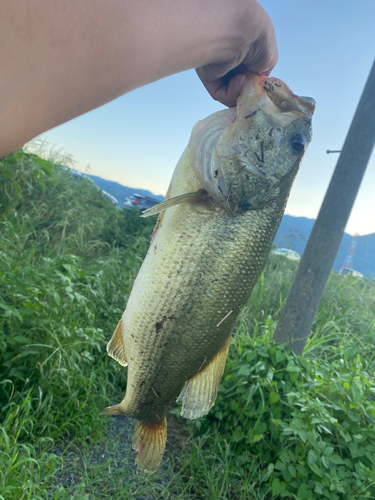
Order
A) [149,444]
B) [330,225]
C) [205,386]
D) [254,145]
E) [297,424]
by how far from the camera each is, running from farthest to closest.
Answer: [330,225] → [297,424] → [149,444] → [205,386] → [254,145]

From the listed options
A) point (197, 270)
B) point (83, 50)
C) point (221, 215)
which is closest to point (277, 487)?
point (197, 270)

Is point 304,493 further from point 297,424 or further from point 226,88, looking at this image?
point 226,88

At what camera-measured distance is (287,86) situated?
137cm

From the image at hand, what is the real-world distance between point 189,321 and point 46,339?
1982 millimetres

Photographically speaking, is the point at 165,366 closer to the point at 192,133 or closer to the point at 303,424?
the point at 192,133

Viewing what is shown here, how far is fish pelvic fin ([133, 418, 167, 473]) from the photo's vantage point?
1605mm

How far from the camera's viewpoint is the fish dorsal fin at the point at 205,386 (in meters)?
1.48

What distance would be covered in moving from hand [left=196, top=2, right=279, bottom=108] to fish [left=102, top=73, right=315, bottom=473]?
0.16ft

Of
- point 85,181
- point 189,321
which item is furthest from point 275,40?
point 85,181

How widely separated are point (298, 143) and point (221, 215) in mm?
414

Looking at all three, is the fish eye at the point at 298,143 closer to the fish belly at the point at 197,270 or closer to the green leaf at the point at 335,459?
the fish belly at the point at 197,270

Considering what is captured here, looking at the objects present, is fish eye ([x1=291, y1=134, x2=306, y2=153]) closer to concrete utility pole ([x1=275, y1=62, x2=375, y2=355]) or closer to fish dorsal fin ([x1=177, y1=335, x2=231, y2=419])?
fish dorsal fin ([x1=177, y1=335, x2=231, y2=419])

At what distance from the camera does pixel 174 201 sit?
4.09 feet

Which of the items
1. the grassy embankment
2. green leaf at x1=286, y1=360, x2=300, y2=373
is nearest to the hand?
the grassy embankment
